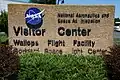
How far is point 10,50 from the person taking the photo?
370 inches

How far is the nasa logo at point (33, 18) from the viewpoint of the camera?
37.9 ft

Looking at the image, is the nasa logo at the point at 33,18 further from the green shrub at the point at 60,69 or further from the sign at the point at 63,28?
the green shrub at the point at 60,69

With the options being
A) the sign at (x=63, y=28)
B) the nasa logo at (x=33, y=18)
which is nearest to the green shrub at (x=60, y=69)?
the sign at (x=63, y=28)

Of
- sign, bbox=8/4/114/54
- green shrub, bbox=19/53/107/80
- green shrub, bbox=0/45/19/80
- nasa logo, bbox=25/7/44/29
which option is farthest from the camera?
nasa logo, bbox=25/7/44/29

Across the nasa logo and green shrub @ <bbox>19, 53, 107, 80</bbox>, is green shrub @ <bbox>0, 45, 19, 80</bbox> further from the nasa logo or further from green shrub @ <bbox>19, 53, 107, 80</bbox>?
the nasa logo

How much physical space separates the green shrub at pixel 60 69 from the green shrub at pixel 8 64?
29 centimetres

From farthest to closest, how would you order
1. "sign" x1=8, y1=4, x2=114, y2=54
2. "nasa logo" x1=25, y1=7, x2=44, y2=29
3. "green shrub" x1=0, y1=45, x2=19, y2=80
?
"nasa logo" x1=25, y1=7, x2=44, y2=29 < "sign" x1=8, y1=4, x2=114, y2=54 < "green shrub" x1=0, y1=45, x2=19, y2=80

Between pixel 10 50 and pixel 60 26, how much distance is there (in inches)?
95.0

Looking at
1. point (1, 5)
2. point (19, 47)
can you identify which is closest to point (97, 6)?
point (19, 47)

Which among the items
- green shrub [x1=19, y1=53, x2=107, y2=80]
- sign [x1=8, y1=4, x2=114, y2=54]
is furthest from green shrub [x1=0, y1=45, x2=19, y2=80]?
sign [x1=8, y1=4, x2=114, y2=54]

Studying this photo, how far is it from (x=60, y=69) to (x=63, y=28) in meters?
2.39

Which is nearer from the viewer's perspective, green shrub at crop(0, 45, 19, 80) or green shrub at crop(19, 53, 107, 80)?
green shrub at crop(0, 45, 19, 80)

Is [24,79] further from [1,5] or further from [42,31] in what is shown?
[1,5]

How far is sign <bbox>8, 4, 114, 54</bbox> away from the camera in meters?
11.4
